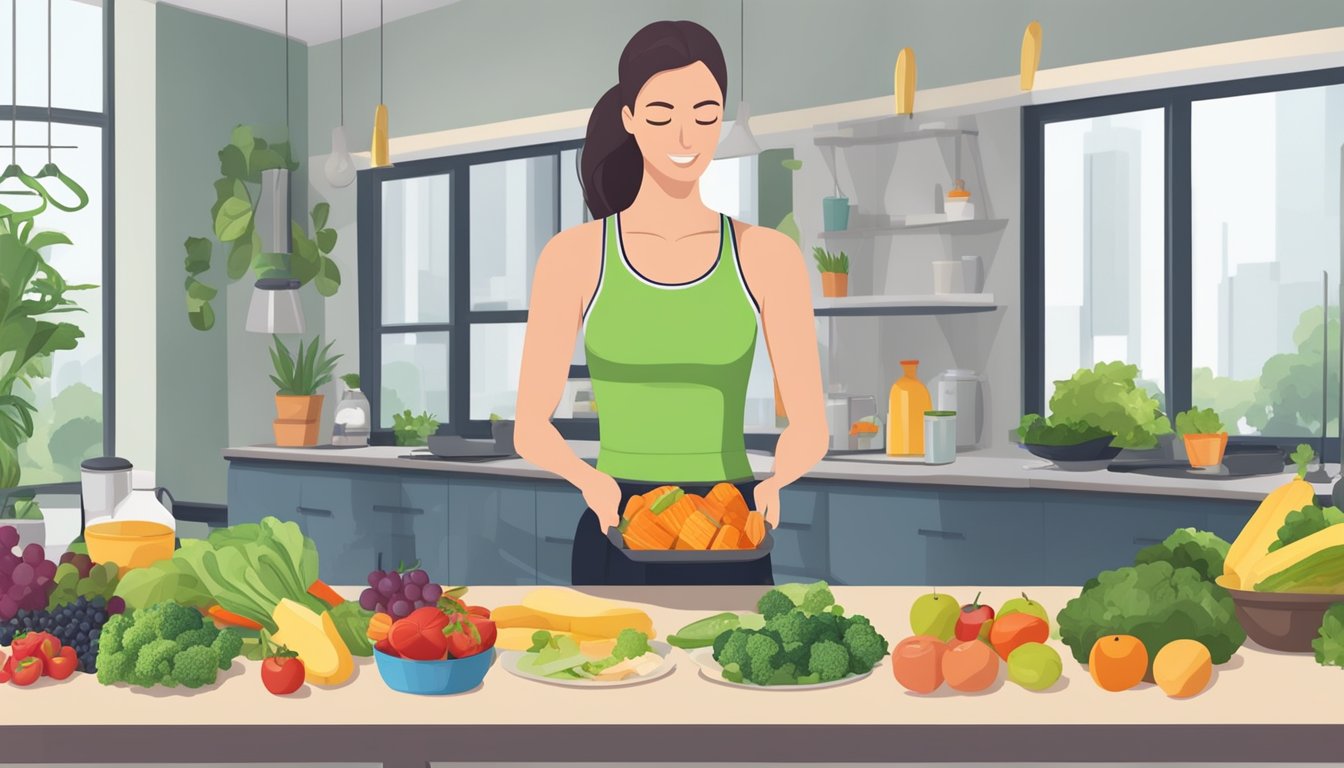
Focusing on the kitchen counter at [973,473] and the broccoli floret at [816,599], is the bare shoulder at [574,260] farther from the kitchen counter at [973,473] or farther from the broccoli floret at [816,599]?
the kitchen counter at [973,473]

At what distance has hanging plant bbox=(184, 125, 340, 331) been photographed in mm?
5305

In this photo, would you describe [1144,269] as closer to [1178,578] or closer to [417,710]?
[1178,578]

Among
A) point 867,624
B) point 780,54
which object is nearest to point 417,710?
point 867,624

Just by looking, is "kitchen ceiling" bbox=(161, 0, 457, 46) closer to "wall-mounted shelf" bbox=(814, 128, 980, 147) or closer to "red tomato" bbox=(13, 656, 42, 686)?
"wall-mounted shelf" bbox=(814, 128, 980, 147)

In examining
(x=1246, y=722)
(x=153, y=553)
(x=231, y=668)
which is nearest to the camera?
(x=1246, y=722)

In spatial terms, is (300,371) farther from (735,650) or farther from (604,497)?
(735,650)

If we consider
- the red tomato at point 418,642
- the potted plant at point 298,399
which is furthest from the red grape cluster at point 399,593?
the potted plant at point 298,399

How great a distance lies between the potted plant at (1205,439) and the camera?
320cm

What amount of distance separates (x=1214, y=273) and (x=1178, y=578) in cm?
264

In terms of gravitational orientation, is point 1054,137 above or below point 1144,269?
above

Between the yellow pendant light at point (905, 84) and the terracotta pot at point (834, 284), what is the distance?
0.67m

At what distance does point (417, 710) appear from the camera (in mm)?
1174

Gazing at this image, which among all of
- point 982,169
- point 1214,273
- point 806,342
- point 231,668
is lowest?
point 231,668

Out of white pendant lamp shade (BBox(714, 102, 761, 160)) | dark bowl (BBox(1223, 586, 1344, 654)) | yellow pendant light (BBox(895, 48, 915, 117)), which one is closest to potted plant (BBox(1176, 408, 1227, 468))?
yellow pendant light (BBox(895, 48, 915, 117))
